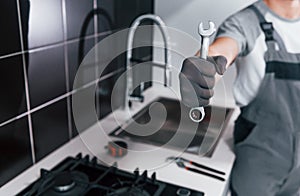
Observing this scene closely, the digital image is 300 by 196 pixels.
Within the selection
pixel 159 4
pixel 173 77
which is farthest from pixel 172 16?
pixel 173 77

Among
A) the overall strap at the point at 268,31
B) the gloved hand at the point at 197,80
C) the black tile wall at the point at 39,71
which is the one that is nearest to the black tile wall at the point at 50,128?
the black tile wall at the point at 39,71

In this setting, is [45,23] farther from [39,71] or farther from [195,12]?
[195,12]

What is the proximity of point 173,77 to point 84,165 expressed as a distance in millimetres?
572

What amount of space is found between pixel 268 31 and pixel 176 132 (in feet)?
1.68

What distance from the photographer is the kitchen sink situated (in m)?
1.02

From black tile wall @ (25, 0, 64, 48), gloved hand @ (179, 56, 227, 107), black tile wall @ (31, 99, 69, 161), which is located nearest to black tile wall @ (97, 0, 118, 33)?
black tile wall @ (25, 0, 64, 48)

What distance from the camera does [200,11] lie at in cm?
146

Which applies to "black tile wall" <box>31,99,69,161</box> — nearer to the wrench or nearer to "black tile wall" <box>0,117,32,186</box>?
"black tile wall" <box>0,117,32,186</box>

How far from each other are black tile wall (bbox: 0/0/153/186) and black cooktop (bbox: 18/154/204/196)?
121 mm

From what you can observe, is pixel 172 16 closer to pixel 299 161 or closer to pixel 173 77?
pixel 173 77

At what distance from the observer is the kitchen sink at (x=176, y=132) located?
1021mm

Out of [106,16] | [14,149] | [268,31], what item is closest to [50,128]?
[14,149]

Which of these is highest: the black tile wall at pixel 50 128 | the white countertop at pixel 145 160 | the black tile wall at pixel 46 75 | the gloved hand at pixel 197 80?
the gloved hand at pixel 197 80

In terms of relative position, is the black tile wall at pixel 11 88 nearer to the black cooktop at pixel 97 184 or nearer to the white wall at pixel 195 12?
the black cooktop at pixel 97 184
